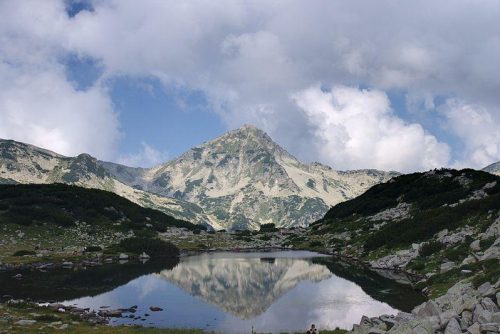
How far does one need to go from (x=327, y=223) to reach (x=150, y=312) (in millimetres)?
129719

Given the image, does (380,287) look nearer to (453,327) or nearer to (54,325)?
(453,327)

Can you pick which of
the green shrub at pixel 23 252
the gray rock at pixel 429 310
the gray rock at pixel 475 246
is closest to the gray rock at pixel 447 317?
the gray rock at pixel 429 310

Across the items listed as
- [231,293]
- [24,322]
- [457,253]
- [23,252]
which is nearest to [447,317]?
[24,322]

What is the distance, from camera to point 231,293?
7362 centimetres

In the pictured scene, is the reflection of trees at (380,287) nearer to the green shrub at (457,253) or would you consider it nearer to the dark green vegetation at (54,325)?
the green shrub at (457,253)

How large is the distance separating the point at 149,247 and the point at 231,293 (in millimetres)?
61064

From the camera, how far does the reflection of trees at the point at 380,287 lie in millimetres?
57594

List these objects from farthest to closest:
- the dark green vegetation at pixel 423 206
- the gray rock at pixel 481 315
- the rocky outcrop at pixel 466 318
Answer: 1. the dark green vegetation at pixel 423 206
2. the gray rock at pixel 481 315
3. the rocky outcrop at pixel 466 318

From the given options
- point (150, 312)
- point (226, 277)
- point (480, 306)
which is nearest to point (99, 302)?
point (150, 312)

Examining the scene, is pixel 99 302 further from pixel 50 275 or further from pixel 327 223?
pixel 327 223

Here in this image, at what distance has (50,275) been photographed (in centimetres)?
8556

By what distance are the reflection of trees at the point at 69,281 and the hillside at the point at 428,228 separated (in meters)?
50.2

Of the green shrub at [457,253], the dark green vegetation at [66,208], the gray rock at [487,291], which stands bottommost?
the gray rock at [487,291]

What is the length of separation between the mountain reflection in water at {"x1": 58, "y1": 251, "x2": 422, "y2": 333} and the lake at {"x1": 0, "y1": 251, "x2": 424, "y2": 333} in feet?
0.38
